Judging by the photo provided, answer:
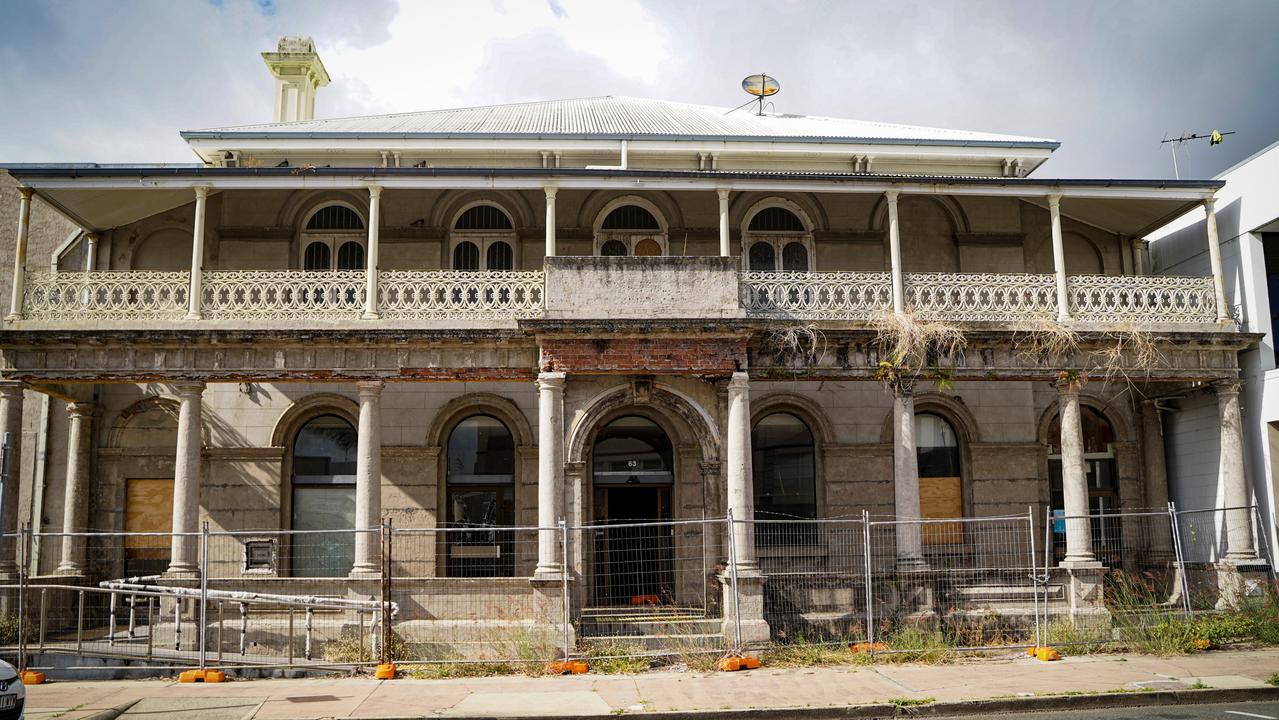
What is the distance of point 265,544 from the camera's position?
19.7m

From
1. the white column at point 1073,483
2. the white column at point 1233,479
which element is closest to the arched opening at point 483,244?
the white column at point 1073,483

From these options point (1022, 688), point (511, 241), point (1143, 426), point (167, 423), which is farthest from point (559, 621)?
point (1143, 426)

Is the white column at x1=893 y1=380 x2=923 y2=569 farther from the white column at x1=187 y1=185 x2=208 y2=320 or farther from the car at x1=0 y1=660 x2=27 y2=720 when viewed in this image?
the car at x1=0 y1=660 x2=27 y2=720

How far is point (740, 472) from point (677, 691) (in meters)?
4.55

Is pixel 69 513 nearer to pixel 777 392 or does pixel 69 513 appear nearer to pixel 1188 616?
pixel 777 392

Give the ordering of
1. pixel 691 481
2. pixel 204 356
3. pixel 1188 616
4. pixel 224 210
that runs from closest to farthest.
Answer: pixel 1188 616 → pixel 204 356 → pixel 691 481 → pixel 224 210

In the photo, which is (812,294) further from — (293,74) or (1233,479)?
(293,74)

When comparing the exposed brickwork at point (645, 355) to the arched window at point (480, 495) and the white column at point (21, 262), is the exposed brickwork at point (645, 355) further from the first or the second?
the white column at point (21, 262)

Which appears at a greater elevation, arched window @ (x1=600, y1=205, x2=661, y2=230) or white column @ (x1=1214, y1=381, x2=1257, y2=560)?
arched window @ (x1=600, y1=205, x2=661, y2=230)

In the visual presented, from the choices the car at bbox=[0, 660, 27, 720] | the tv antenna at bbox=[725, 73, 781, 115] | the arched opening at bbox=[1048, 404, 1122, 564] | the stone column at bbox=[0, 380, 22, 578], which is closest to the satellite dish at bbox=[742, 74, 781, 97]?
the tv antenna at bbox=[725, 73, 781, 115]

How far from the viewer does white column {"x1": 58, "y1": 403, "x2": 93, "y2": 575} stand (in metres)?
19.7

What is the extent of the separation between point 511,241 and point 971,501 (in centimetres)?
1041

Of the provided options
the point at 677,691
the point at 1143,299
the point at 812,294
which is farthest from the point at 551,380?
the point at 1143,299

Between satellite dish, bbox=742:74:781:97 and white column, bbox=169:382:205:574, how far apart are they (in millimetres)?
14720
